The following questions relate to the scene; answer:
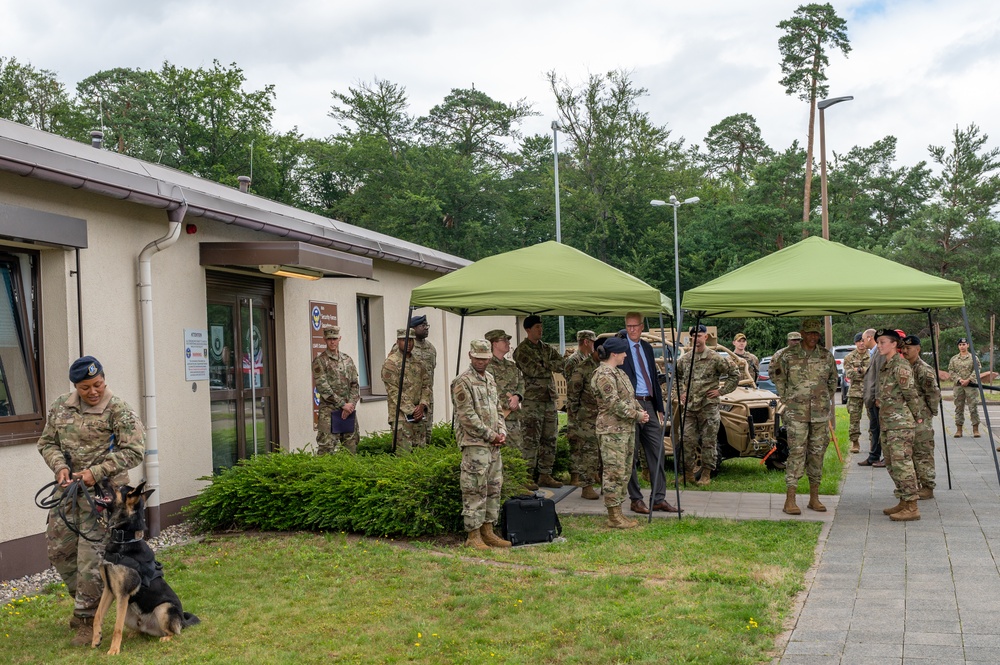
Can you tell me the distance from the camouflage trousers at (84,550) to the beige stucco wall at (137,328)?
5.68 feet

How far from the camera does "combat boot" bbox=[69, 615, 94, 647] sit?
19.2 feet

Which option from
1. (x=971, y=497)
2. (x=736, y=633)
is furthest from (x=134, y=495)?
(x=971, y=497)

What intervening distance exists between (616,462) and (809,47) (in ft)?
112

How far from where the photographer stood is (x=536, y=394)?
1145 cm

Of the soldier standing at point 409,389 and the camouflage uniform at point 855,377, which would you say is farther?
the camouflage uniform at point 855,377

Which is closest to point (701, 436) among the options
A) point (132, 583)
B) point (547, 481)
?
point (547, 481)

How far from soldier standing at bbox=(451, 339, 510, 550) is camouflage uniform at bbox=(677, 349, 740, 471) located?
12.6 ft

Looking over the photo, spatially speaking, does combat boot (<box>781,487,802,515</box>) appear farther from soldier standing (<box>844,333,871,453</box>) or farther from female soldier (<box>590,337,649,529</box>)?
soldier standing (<box>844,333,871,453</box>)

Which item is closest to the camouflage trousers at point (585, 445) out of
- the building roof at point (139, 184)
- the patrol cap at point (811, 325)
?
the patrol cap at point (811, 325)

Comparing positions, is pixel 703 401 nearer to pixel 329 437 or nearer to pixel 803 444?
pixel 803 444

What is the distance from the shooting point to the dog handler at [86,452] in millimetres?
5949

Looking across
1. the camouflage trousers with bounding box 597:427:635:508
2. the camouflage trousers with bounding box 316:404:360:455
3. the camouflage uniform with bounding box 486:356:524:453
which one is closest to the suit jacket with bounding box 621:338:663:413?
the camouflage trousers with bounding box 597:427:635:508

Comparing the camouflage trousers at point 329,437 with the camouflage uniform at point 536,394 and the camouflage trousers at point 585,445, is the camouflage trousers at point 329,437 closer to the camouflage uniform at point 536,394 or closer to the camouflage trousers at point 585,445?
the camouflage uniform at point 536,394

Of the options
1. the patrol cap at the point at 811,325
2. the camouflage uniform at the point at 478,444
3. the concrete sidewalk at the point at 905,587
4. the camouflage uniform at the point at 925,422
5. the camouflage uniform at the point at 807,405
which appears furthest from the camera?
the camouflage uniform at the point at 925,422
